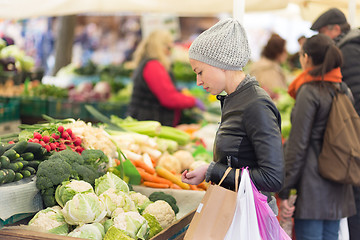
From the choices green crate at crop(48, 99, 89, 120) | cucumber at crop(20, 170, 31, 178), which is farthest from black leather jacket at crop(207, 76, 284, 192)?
green crate at crop(48, 99, 89, 120)

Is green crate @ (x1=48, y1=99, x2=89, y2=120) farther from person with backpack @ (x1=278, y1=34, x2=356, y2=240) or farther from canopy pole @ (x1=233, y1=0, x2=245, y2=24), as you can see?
canopy pole @ (x1=233, y1=0, x2=245, y2=24)

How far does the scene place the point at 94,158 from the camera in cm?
319

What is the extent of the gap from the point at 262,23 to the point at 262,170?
650 inches

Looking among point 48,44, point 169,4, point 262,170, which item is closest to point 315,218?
point 262,170

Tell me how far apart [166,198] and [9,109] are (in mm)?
4805

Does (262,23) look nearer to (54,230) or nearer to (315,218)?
(315,218)

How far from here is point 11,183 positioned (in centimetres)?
274

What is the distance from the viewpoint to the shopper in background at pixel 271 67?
762cm

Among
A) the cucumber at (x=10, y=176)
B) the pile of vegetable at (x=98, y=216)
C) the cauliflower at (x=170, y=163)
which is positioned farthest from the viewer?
the cauliflower at (x=170, y=163)

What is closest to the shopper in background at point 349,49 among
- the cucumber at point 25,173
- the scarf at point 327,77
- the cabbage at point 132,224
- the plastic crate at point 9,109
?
the scarf at point 327,77

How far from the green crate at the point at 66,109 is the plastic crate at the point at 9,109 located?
1.67 ft

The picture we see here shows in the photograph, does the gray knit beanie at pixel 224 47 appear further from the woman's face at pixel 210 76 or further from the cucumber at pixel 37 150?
the cucumber at pixel 37 150

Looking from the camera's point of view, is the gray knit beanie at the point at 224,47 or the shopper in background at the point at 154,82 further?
the shopper in background at the point at 154,82

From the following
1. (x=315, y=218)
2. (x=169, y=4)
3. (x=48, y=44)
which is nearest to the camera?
(x=315, y=218)
